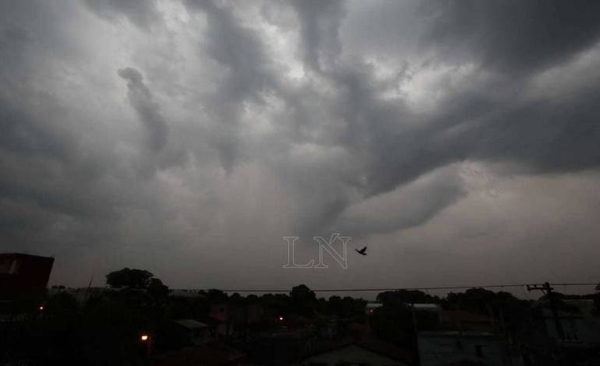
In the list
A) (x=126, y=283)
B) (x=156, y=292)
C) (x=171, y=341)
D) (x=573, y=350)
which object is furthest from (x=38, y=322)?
(x=126, y=283)

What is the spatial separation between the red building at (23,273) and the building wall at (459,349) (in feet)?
187

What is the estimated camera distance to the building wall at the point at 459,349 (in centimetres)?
3094

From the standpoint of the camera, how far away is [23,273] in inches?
2153

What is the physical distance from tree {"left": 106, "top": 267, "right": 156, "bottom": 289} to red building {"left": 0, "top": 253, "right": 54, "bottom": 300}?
3485 centimetres

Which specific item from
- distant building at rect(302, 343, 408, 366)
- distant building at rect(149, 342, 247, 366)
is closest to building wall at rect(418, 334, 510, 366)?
distant building at rect(302, 343, 408, 366)

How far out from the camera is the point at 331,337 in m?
59.1

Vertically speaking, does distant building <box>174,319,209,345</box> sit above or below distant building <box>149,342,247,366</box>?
above

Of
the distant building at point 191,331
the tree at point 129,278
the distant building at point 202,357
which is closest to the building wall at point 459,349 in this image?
the distant building at point 202,357

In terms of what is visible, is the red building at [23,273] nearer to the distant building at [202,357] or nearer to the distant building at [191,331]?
the distant building at [191,331]

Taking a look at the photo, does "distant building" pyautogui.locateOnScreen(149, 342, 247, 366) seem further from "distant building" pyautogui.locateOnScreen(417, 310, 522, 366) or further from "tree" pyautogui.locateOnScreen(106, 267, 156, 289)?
"tree" pyautogui.locateOnScreen(106, 267, 156, 289)

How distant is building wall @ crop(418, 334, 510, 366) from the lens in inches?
1218

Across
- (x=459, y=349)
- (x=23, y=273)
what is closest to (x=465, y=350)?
(x=459, y=349)

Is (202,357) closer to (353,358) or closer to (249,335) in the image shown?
(353,358)

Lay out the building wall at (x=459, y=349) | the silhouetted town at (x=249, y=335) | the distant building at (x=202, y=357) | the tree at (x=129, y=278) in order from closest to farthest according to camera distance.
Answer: the silhouetted town at (x=249, y=335) < the distant building at (x=202, y=357) < the building wall at (x=459, y=349) < the tree at (x=129, y=278)
